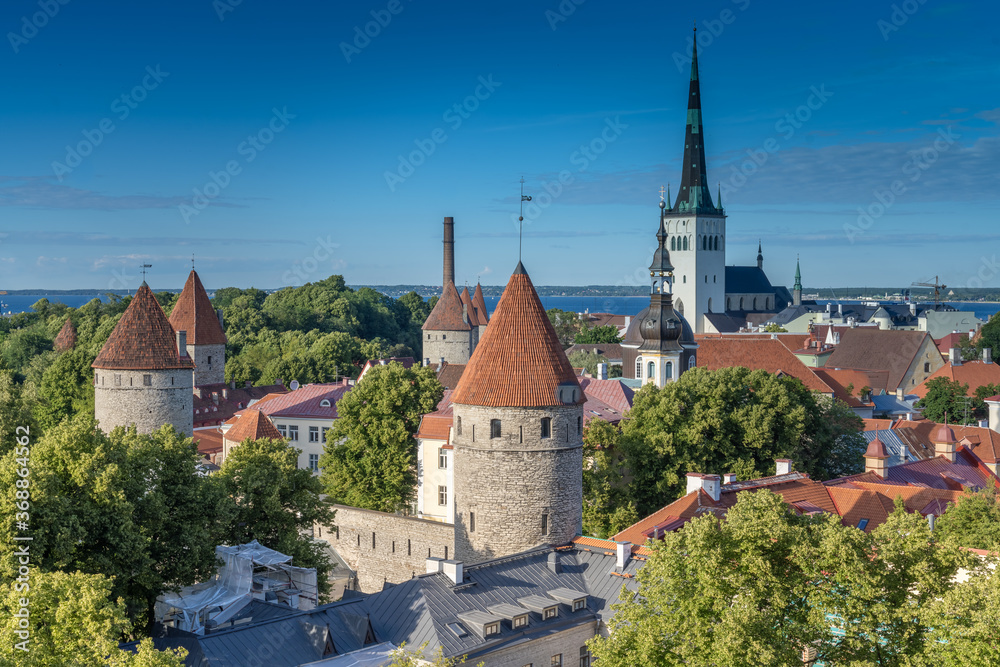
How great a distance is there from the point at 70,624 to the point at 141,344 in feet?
85.2

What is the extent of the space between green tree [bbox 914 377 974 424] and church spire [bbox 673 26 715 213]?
177ft

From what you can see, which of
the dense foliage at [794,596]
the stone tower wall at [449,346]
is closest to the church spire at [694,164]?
the stone tower wall at [449,346]

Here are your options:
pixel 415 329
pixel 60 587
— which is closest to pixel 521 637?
pixel 60 587

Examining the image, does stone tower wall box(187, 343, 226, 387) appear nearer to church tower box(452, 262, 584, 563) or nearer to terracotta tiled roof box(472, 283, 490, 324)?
terracotta tiled roof box(472, 283, 490, 324)

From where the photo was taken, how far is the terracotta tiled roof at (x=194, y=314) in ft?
194

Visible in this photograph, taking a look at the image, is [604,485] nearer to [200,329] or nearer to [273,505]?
[273,505]

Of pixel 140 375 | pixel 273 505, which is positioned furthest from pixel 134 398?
pixel 273 505

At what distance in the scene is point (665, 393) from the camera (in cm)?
3897

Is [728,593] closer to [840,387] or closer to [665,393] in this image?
[665,393]

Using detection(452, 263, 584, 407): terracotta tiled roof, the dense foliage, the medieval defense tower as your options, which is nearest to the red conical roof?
the medieval defense tower

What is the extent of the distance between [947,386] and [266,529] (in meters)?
45.8

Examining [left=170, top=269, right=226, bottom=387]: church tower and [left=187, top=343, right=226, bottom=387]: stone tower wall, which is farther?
[left=187, top=343, right=226, bottom=387]: stone tower wall

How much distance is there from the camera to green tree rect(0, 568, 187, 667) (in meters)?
16.4

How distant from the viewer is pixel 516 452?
28.0 metres
